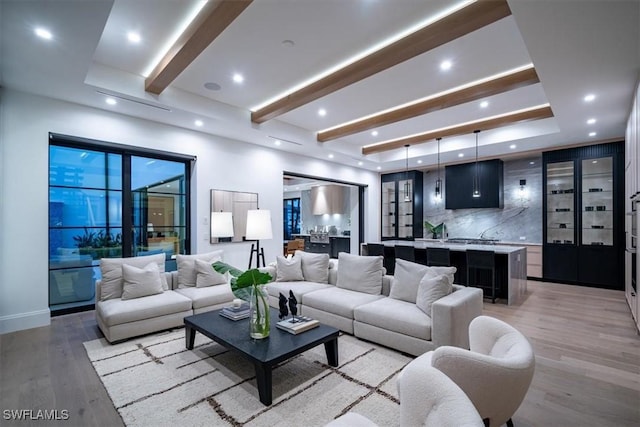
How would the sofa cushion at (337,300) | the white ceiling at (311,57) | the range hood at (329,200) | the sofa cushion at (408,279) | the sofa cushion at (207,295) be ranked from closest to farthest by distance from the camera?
the white ceiling at (311,57) < the sofa cushion at (408,279) < the sofa cushion at (337,300) < the sofa cushion at (207,295) < the range hood at (329,200)

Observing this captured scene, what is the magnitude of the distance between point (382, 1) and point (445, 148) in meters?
5.00

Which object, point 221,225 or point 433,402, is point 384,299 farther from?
point 221,225

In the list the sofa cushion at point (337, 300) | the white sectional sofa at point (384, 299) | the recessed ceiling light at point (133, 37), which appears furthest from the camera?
the sofa cushion at point (337, 300)

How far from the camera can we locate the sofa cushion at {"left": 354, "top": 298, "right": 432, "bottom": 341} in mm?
2949

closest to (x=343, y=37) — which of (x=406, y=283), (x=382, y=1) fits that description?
(x=382, y=1)

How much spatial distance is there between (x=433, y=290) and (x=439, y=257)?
101 inches

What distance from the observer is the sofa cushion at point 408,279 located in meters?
3.47

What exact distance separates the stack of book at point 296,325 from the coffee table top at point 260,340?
33mm

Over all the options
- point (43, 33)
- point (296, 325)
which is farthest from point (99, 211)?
point (296, 325)

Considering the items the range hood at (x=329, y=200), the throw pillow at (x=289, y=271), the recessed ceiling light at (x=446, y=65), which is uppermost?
the recessed ceiling light at (x=446, y=65)

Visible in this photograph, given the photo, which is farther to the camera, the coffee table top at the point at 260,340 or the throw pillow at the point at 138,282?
the throw pillow at the point at 138,282

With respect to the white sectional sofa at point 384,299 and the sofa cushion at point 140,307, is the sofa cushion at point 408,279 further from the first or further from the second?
the sofa cushion at point 140,307

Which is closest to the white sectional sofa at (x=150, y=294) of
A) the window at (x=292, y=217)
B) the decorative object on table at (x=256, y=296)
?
the decorative object on table at (x=256, y=296)

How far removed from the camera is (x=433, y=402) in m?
1.12
